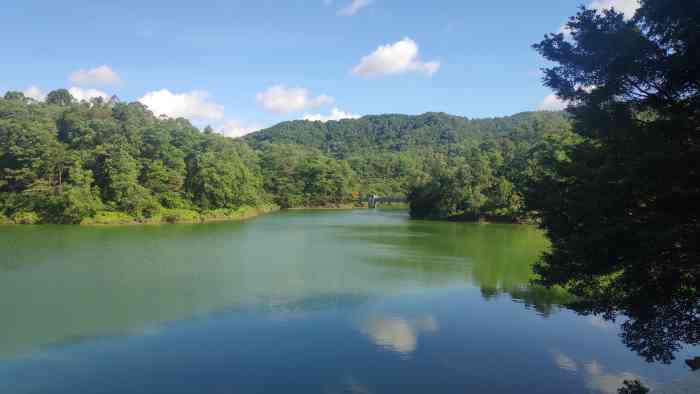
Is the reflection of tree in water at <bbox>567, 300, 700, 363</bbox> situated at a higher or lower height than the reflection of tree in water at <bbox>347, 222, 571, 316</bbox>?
higher

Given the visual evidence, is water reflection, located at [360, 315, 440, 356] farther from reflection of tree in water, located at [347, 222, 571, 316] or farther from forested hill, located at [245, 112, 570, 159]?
forested hill, located at [245, 112, 570, 159]

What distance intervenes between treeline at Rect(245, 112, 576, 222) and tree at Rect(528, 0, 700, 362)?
1248 mm

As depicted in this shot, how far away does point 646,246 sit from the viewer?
19.5ft

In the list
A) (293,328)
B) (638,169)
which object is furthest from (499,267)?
(638,169)

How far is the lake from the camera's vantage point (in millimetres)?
8633

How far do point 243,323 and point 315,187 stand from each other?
196ft

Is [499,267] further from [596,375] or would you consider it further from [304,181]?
[304,181]

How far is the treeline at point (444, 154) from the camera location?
144 feet

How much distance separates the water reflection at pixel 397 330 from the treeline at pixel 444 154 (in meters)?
3.85

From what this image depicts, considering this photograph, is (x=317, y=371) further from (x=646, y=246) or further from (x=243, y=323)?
(x=646, y=246)

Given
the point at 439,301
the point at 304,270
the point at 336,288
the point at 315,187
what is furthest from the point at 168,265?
the point at 315,187

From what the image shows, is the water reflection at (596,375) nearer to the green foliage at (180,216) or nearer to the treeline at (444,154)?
the treeline at (444,154)

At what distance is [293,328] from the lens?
1145cm

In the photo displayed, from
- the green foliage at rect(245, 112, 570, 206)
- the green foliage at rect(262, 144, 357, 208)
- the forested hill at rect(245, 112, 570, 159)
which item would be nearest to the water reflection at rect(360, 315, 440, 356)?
the green foliage at rect(245, 112, 570, 206)
